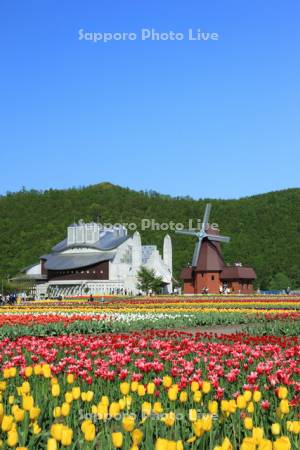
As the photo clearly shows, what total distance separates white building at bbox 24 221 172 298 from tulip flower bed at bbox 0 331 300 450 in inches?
2411

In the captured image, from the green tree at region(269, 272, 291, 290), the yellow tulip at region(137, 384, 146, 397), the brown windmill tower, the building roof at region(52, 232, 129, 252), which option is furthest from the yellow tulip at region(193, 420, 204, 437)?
the green tree at region(269, 272, 291, 290)

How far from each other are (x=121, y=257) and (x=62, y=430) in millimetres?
70282

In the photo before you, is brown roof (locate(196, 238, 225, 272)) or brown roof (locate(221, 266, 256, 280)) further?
brown roof (locate(221, 266, 256, 280))

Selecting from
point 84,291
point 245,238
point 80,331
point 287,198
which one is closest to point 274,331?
point 80,331

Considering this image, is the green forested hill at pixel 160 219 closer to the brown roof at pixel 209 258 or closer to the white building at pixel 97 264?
the white building at pixel 97 264

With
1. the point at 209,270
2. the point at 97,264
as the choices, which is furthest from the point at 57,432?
the point at 97,264

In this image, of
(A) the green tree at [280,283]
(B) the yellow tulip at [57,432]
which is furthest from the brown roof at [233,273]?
(B) the yellow tulip at [57,432]

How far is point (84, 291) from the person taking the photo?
7050 centimetres

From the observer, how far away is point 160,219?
116m

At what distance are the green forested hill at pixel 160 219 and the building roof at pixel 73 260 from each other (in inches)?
543

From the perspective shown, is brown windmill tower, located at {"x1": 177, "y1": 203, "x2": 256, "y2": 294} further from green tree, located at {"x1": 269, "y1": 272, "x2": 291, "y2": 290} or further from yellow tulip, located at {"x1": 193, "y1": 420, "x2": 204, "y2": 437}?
yellow tulip, located at {"x1": 193, "y1": 420, "x2": 204, "y2": 437}

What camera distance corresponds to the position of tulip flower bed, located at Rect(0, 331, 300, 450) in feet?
15.0

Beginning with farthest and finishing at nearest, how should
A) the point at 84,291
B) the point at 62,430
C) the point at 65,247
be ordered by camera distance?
the point at 65,247 < the point at 84,291 < the point at 62,430

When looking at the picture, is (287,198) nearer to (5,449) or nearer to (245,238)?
(245,238)
